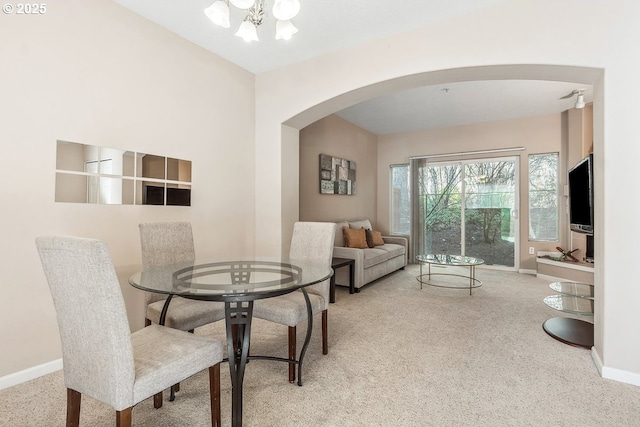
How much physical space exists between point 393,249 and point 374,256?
75 cm

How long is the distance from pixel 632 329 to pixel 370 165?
4.85 meters

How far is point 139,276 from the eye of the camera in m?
1.71

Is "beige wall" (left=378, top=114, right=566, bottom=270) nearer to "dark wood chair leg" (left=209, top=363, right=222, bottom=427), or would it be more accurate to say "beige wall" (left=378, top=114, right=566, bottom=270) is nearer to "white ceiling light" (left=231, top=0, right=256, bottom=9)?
"white ceiling light" (left=231, top=0, right=256, bottom=9)

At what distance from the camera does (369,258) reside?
13.7 ft

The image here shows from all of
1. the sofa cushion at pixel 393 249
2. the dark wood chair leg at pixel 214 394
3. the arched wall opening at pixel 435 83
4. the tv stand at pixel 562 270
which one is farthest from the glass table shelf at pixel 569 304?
the dark wood chair leg at pixel 214 394

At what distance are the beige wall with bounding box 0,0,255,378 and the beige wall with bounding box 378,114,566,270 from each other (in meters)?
4.10

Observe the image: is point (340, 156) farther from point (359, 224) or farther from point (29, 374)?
point (29, 374)

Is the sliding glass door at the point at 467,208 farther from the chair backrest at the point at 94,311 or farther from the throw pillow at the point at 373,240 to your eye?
the chair backrest at the point at 94,311

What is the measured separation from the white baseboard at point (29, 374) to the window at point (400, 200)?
5.65 metres

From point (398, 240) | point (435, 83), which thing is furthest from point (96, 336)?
point (398, 240)

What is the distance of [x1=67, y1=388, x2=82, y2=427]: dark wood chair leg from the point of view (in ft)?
4.07

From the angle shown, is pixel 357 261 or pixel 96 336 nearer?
pixel 96 336

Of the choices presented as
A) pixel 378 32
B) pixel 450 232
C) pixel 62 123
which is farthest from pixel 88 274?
pixel 450 232

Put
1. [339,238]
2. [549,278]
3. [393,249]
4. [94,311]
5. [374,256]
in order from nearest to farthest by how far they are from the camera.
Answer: [94,311] → [374,256] → [339,238] → [549,278] → [393,249]
